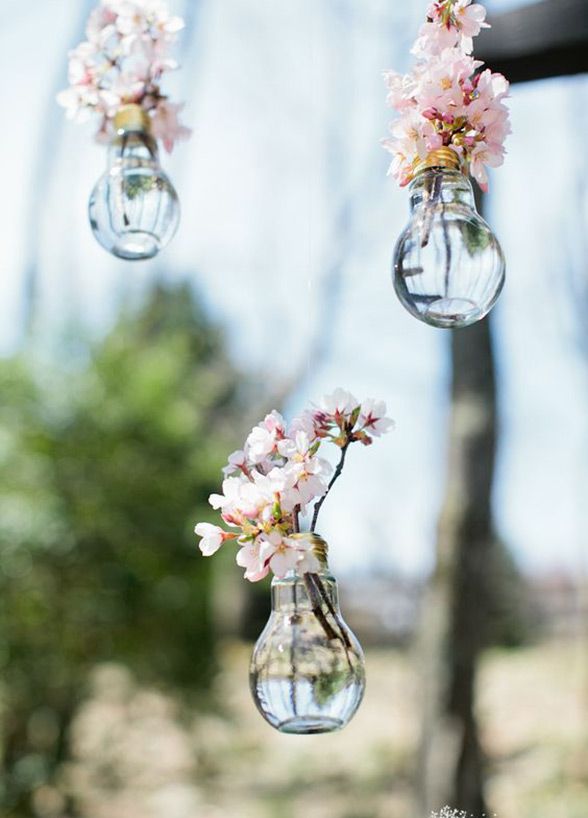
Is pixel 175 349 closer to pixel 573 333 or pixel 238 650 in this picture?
pixel 573 333

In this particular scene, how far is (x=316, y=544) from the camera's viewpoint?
31.1 inches

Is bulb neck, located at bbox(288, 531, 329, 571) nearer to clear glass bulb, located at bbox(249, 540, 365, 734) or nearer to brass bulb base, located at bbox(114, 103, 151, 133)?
clear glass bulb, located at bbox(249, 540, 365, 734)

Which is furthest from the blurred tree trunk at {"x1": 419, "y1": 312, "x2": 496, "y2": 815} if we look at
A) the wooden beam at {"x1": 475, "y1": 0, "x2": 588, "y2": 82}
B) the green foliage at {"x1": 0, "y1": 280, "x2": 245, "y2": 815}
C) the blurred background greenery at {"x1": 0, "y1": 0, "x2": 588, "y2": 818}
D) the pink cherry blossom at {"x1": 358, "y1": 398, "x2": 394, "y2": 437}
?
the pink cherry blossom at {"x1": 358, "y1": 398, "x2": 394, "y2": 437}

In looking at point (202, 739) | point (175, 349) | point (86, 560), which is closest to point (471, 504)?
point (86, 560)

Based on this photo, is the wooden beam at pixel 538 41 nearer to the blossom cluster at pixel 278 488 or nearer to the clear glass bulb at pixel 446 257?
the clear glass bulb at pixel 446 257

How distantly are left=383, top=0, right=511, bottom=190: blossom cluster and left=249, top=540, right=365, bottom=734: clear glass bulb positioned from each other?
37 centimetres

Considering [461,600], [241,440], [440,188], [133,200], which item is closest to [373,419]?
[440,188]

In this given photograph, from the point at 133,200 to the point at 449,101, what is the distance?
0.35m

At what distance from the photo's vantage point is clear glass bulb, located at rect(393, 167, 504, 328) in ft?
2.58

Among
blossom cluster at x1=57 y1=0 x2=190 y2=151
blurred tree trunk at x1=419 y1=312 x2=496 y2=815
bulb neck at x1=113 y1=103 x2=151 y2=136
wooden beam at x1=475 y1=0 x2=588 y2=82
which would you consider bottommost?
blurred tree trunk at x1=419 y1=312 x2=496 y2=815

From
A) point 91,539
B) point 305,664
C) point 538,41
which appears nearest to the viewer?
point 305,664

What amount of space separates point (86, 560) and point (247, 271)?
2982mm

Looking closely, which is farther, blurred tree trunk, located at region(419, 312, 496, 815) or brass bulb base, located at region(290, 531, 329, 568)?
→ blurred tree trunk, located at region(419, 312, 496, 815)

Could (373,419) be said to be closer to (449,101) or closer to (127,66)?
(449,101)
